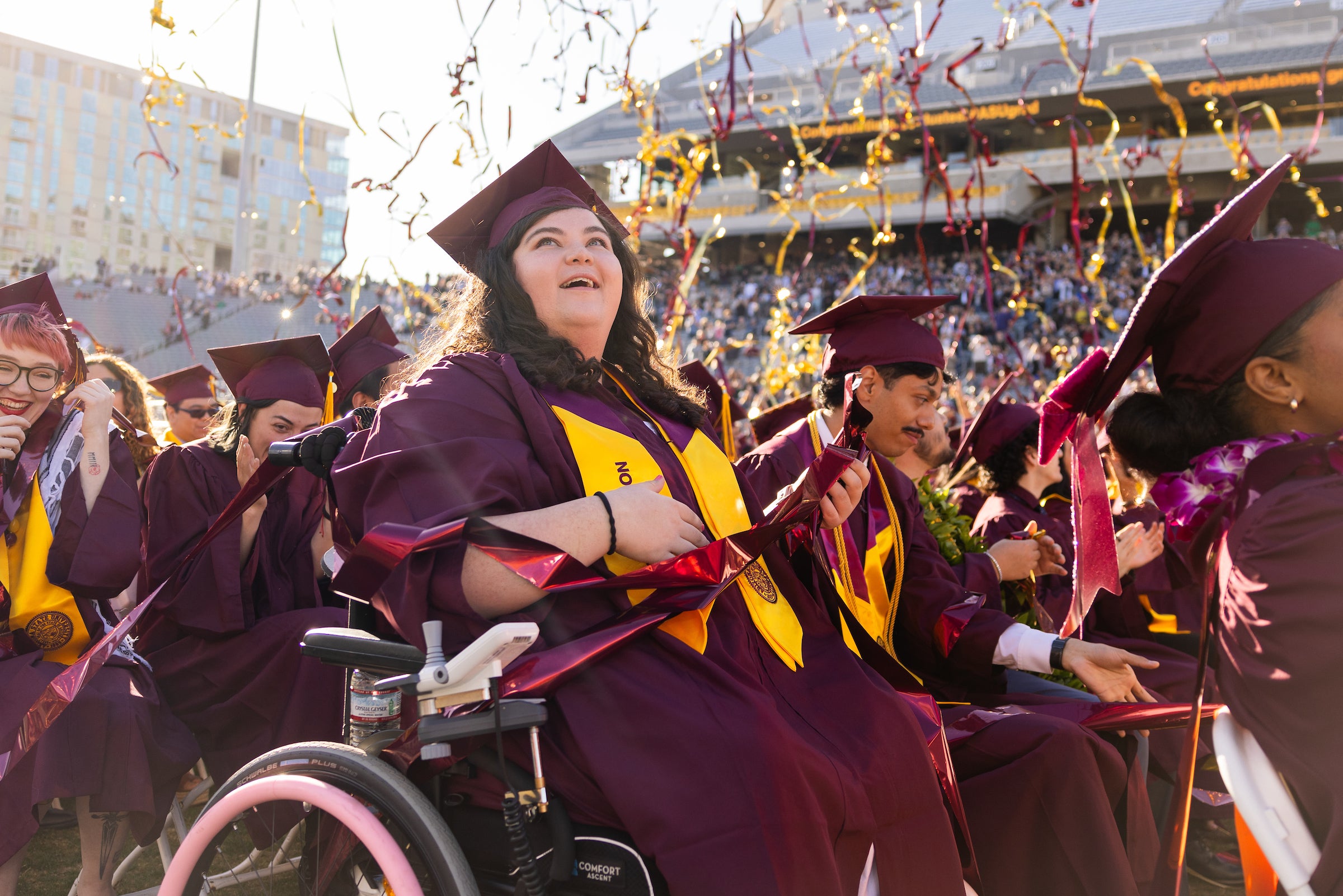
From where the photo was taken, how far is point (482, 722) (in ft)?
5.34

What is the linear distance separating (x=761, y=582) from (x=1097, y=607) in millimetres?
2498

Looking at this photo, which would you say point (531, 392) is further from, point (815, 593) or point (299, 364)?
point (299, 364)

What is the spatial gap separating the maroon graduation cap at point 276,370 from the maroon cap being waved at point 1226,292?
2735mm

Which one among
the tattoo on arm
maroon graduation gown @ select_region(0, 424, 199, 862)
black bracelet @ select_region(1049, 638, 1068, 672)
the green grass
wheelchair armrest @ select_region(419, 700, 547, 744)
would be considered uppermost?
wheelchair armrest @ select_region(419, 700, 547, 744)

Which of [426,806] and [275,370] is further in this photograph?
[275,370]

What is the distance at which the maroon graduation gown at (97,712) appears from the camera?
2.56 meters

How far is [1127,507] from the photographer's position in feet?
14.7

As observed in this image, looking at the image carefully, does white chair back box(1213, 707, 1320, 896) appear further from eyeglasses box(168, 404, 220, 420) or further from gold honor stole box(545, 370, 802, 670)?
eyeglasses box(168, 404, 220, 420)

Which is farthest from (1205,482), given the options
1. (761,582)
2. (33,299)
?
(33,299)

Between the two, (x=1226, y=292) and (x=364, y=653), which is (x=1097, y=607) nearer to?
(x=1226, y=292)

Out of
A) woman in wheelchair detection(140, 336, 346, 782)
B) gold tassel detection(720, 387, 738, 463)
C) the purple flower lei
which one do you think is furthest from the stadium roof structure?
the purple flower lei

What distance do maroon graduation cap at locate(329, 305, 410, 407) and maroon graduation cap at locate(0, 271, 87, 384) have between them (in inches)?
54.1

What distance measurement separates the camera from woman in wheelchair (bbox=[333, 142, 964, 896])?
5.44ft

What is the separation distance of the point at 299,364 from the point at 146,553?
88 cm
